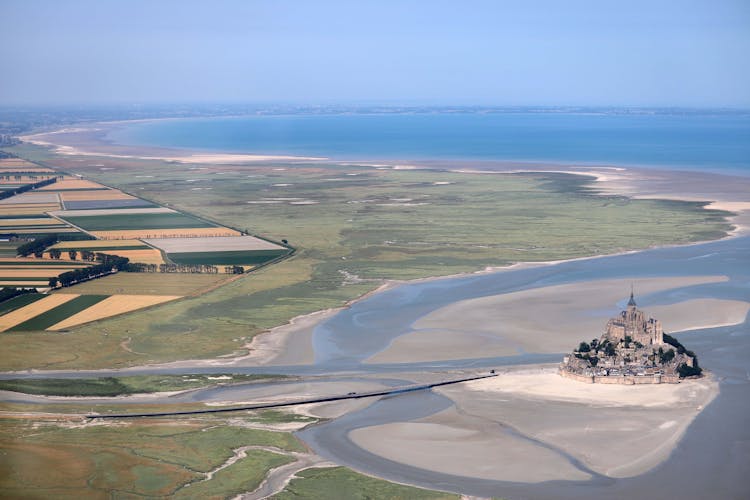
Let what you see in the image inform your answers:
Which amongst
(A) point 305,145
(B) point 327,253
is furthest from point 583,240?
(A) point 305,145

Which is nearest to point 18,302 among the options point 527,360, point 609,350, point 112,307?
point 112,307

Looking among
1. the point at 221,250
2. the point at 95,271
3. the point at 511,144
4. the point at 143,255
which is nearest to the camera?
the point at 95,271

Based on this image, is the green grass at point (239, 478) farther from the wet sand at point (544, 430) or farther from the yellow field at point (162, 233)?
the yellow field at point (162, 233)

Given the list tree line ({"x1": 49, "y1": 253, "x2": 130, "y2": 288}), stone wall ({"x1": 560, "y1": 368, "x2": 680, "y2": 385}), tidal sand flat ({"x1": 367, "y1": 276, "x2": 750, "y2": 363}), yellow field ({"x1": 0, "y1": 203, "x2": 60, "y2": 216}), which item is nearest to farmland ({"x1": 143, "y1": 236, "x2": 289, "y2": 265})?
tree line ({"x1": 49, "y1": 253, "x2": 130, "y2": 288})

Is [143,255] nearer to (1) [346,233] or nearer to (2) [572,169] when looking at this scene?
(1) [346,233]

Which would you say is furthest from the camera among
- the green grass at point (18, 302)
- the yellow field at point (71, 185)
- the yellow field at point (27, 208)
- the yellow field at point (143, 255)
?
the yellow field at point (71, 185)

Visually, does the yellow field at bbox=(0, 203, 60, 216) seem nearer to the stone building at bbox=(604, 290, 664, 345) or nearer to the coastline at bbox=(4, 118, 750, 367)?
the coastline at bbox=(4, 118, 750, 367)

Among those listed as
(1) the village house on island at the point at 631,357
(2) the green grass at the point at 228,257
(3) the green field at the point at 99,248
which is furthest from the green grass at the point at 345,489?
(3) the green field at the point at 99,248
